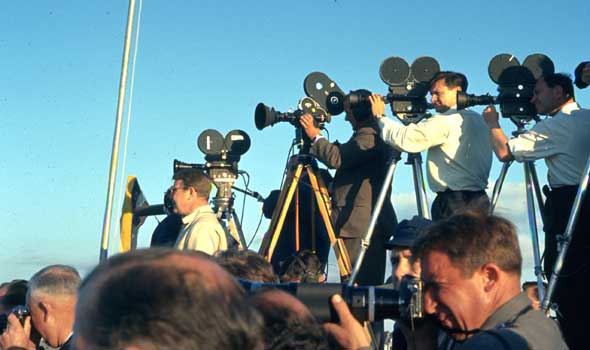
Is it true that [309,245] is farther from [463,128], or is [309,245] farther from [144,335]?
[144,335]

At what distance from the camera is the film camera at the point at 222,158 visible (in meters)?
7.26

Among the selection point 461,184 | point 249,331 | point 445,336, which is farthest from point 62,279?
point 249,331

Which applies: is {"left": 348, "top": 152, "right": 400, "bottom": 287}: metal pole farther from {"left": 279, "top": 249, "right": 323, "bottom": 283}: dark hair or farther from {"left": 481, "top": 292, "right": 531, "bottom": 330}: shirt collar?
{"left": 481, "top": 292, "right": 531, "bottom": 330}: shirt collar

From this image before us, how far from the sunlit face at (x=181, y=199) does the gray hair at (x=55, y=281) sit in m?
1.91

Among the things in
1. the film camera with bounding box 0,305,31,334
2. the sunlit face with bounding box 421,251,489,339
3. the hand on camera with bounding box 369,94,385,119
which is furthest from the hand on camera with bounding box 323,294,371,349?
the hand on camera with bounding box 369,94,385,119

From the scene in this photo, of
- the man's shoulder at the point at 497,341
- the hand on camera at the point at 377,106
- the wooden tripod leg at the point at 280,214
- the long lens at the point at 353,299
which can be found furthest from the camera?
the wooden tripod leg at the point at 280,214

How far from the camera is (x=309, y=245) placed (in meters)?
6.63

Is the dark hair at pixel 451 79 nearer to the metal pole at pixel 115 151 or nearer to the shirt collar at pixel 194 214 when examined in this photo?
the shirt collar at pixel 194 214

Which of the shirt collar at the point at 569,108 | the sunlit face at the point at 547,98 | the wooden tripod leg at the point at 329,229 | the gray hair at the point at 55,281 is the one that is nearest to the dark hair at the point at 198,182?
the wooden tripod leg at the point at 329,229

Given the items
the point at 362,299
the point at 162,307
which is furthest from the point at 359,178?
the point at 162,307

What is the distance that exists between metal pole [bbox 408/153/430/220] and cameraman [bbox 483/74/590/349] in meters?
0.70

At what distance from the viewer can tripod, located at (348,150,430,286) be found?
5.46 m

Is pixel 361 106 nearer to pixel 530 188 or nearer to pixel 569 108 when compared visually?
pixel 530 188

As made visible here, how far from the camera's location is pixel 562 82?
200 inches
